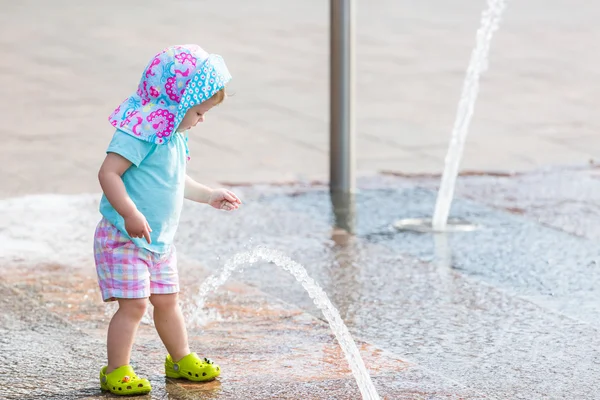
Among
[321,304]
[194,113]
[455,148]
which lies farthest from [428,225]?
[194,113]

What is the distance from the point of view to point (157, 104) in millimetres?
4168

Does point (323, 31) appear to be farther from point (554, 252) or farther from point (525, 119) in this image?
point (554, 252)

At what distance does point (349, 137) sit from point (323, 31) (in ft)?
20.4

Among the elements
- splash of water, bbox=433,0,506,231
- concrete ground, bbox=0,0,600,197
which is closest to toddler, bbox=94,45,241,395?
splash of water, bbox=433,0,506,231

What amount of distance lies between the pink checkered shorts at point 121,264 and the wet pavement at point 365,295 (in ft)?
1.15

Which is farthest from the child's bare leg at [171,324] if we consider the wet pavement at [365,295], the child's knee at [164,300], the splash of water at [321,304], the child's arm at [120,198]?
the splash of water at [321,304]

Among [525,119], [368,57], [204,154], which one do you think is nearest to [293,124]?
[204,154]

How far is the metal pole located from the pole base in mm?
736

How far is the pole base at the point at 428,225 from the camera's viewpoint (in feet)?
21.8

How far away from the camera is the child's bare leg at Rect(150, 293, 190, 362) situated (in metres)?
4.28

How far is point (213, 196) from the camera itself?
14.5 feet

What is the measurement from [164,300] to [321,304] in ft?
2.90

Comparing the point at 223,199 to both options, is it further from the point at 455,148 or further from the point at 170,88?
the point at 455,148

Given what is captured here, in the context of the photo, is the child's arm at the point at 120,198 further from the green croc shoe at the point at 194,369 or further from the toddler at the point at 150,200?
the green croc shoe at the point at 194,369
